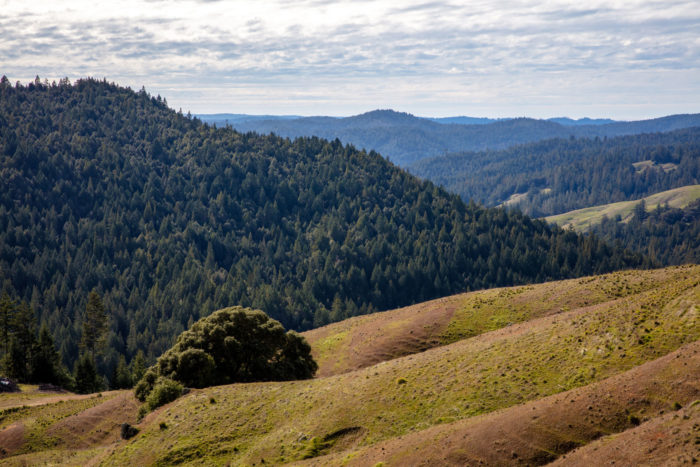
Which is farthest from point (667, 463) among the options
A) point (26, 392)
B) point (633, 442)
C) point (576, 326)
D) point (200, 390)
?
point (26, 392)

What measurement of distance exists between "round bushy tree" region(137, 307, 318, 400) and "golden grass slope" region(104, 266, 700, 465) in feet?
26.5

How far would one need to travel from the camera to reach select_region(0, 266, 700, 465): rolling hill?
3662 cm

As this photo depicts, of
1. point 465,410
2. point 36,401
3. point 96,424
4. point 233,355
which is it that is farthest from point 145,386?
point 465,410

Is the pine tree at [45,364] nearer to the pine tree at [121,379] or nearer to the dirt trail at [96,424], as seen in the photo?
the pine tree at [121,379]

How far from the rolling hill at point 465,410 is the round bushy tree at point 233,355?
6.16 metres

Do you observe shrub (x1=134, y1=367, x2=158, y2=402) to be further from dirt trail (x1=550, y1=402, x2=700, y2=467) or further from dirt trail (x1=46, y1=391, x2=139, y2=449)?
dirt trail (x1=550, y1=402, x2=700, y2=467)

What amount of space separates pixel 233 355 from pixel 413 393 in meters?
30.3

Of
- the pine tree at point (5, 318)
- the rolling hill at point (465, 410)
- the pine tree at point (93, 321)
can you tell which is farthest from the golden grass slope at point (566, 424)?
the pine tree at point (93, 321)

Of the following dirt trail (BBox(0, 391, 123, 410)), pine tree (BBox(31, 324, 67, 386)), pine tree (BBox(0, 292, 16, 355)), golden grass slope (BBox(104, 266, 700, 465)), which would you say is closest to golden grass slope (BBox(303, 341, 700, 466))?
golden grass slope (BBox(104, 266, 700, 465))

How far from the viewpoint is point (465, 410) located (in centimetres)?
4547

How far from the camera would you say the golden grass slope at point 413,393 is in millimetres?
45562

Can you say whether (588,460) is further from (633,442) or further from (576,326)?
(576,326)

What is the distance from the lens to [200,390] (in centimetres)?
6244

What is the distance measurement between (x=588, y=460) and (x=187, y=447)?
35.1 meters
